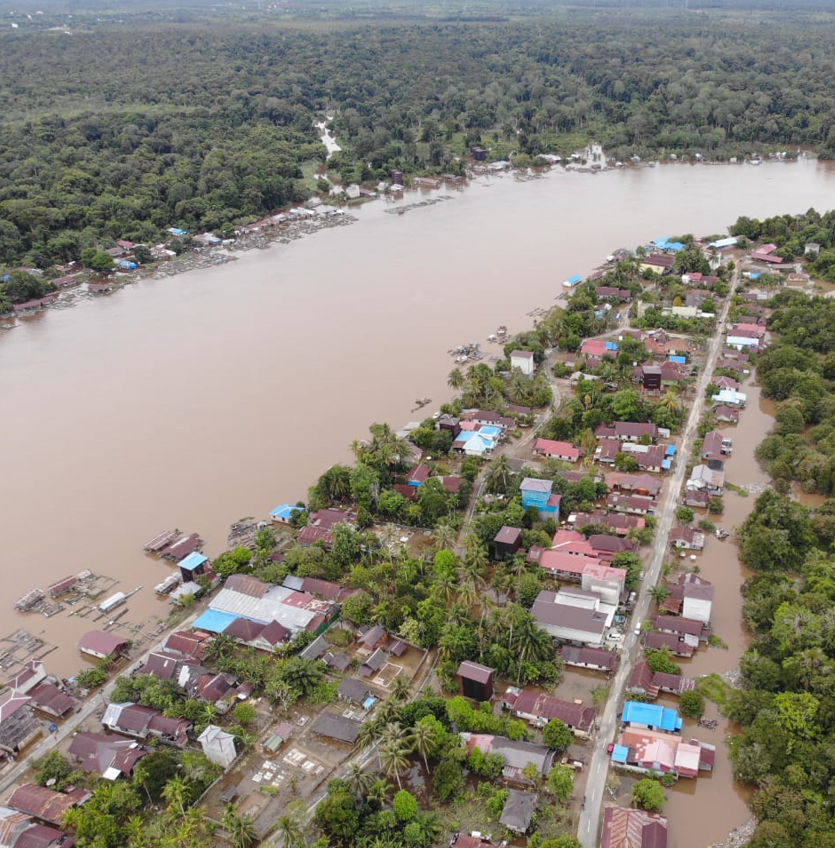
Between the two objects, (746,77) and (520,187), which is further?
(746,77)

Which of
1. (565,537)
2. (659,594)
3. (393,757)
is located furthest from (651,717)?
(565,537)

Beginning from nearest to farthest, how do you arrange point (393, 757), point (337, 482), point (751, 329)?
point (393, 757)
point (337, 482)
point (751, 329)

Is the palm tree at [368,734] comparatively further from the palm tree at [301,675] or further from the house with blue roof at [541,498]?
the house with blue roof at [541,498]

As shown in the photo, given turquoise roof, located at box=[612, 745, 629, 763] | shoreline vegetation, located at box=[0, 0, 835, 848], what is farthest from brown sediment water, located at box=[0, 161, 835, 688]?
turquoise roof, located at box=[612, 745, 629, 763]

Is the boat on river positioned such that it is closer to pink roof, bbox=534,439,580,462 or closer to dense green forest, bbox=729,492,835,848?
pink roof, bbox=534,439,580,462

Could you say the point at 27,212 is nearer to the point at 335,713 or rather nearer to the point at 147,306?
the point at 147,306

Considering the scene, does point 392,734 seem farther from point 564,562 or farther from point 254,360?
point 254,360

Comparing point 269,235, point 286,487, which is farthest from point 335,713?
point 269,235
